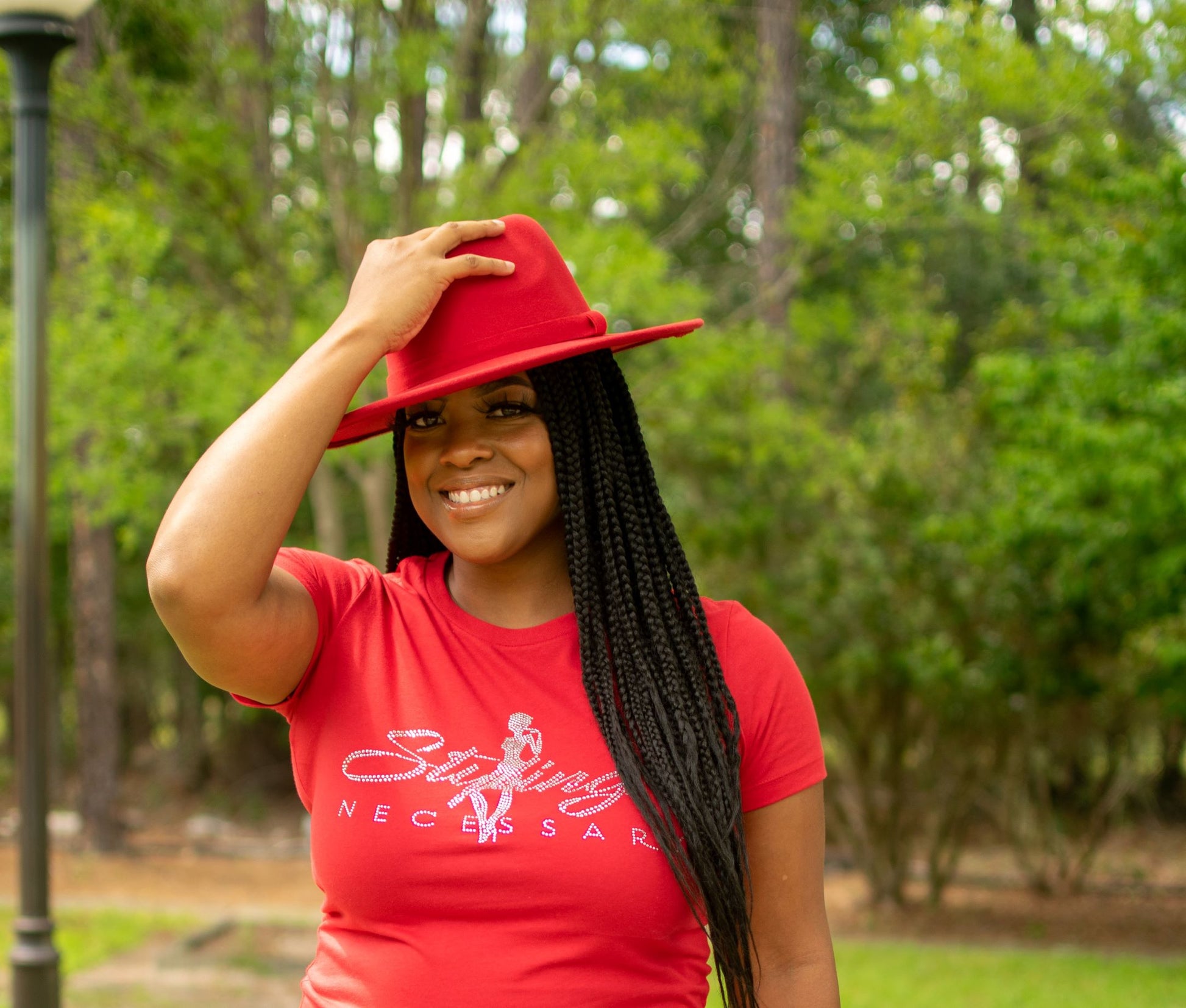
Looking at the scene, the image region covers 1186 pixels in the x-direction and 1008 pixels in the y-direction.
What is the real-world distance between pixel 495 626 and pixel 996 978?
7657 mm

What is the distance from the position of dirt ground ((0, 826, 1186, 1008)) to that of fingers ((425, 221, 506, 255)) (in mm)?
6904

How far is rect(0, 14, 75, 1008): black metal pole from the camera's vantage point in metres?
4.78

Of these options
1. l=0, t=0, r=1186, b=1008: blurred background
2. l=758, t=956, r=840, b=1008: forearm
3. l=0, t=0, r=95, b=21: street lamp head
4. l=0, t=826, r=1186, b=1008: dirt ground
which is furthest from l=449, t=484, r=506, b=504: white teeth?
l=0, t=826, r=1186, b=1008: dirt ground

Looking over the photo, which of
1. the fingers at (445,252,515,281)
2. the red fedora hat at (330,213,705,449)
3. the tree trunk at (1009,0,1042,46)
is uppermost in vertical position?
the tree trunk at (1009,0,1042,46)

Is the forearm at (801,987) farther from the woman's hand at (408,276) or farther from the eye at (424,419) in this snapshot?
the woman's hand at (408,276)

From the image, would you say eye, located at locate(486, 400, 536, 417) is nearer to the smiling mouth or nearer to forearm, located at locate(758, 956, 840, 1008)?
the smiling mouth

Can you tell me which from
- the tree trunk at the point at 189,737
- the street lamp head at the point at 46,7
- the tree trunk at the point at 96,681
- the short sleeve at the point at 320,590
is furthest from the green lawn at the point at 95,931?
the short sleeve at the point at 320,590

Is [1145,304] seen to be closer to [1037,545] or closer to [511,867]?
[1037,545]

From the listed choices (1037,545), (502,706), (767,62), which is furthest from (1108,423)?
(502,706)

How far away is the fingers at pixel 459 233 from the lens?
1.80 meters

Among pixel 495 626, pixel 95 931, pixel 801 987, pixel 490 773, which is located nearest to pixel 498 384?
pixel 495 626

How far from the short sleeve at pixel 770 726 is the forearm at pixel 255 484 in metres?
0.62

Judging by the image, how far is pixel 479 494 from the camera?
1.83 metres

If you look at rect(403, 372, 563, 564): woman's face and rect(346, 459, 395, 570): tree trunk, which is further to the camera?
rect(346, 459, 395, 570): tree trunk
